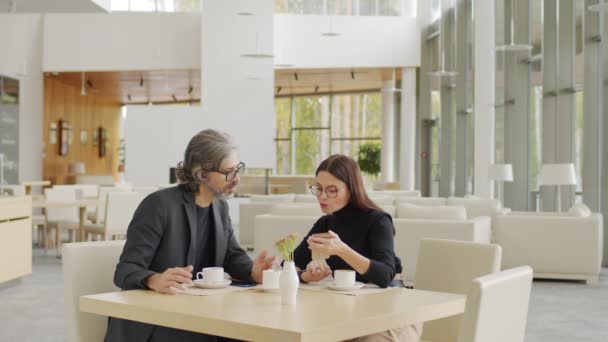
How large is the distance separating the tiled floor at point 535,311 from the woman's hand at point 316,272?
9.99ft

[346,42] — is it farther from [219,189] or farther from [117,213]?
[219,189]

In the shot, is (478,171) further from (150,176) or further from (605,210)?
(150,176)

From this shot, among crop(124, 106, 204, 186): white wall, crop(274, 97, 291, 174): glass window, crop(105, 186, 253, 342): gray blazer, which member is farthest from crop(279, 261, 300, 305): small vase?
crop(274, 97, 291, 174): glass window

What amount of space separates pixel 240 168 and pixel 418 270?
0.98 meters

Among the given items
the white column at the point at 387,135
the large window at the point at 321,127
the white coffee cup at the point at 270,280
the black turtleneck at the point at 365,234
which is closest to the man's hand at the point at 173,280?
the white coffee cup at the point at 270,280

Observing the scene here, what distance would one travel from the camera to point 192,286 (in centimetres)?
311

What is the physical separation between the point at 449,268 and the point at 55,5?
646cm

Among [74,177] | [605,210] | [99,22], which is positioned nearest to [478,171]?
[605,210]

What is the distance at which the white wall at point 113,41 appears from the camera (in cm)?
1822

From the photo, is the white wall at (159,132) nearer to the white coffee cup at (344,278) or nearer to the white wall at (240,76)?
the white wall at (240,76)

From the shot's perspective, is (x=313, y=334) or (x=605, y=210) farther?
(x=605, y=210)

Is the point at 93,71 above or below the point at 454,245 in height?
above

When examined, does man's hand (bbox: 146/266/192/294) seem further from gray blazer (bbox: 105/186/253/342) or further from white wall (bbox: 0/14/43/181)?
white wall (bbox: 0/14/43/181)

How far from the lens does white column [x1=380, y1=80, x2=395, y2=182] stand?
21166mm
